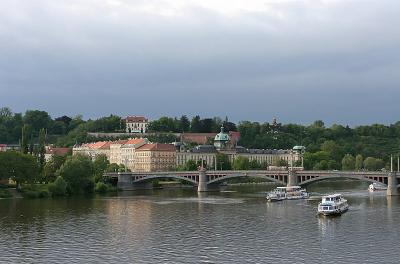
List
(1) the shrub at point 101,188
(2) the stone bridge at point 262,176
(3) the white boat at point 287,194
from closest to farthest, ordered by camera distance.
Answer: (3) the white boat at point 287,194
(2) the stone bridge at point 262,176
(1) the shrub at point 101,188

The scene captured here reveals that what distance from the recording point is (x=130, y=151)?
6014 inches

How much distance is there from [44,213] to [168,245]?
23.4 meters

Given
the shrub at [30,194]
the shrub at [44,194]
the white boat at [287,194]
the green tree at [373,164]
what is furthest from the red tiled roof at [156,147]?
the white boat at [287,194]

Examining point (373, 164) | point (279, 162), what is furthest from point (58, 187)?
point (373, 164)

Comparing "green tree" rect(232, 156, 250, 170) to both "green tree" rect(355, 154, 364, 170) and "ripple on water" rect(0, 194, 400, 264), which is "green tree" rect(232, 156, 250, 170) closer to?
"green tree" rect(355, 154, 364, 170)

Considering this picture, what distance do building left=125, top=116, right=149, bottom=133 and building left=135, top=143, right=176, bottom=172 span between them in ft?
135

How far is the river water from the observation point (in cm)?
4278

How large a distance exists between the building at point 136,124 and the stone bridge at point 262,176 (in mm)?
76329

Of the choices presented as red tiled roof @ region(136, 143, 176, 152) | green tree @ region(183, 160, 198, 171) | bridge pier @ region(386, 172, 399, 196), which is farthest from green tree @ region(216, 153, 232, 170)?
bridge pier @ region(386, 172, 399, 196)

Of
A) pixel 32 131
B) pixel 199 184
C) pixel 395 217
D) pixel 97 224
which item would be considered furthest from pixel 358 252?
pixel 32 131

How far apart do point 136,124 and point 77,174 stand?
96.0m

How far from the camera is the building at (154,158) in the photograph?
14625 centimetres

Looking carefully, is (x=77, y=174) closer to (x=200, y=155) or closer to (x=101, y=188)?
(x=101, y=188)

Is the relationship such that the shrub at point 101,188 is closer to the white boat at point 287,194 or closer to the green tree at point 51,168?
the green tree at point 51,168
